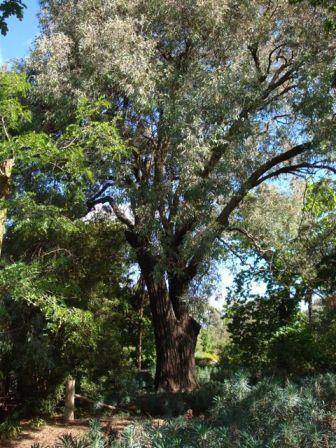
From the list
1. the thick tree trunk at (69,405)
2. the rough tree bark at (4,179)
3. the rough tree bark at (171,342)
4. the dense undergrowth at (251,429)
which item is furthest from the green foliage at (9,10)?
the rough tree bark at (171,342)

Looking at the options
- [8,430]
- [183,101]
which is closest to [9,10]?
[183,101]

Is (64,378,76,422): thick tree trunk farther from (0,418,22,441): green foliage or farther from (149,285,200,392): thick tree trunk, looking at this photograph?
(149,285,200,392): thick tree trunk

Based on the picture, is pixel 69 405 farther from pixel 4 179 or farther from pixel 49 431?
pixel 4 179

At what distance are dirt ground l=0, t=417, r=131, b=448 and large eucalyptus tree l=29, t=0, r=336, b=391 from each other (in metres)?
2.44

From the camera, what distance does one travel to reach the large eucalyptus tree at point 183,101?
7.98 meters

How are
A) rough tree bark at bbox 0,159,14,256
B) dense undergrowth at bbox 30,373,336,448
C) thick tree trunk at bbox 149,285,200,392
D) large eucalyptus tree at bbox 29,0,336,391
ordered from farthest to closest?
thick tree trunk at bbox 149,285,200,392
large eucalyptus tree at bbox 29,0,336,391
rough tree bark at bbox 0,159,14,256
dense undergrowth at bbox 30,373,336,448

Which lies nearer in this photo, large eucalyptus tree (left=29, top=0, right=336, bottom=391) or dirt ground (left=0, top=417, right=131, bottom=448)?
dirt ground (left=0, top=417, right=131, bottom=448)

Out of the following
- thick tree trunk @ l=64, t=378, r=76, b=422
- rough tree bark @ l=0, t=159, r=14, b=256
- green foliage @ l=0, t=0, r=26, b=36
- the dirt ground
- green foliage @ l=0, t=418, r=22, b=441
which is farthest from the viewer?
thick tree trunk @ l=64, t=378, r=76, b=422

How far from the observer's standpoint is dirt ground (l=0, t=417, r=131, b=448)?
653 centimetres

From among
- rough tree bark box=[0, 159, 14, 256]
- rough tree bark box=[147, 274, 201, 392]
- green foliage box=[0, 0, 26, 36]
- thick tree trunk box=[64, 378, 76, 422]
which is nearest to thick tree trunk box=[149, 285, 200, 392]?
rough tree bark box=[147, 274, 201, 392]

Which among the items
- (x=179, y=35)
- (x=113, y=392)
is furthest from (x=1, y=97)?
(x=113, y=392)

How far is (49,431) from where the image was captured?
705cm

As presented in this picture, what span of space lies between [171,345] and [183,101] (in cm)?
463

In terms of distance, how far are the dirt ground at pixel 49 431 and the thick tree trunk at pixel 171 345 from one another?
2.33 m
